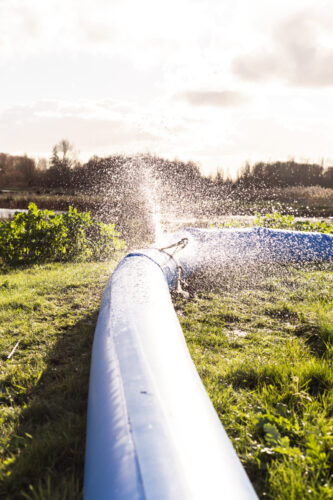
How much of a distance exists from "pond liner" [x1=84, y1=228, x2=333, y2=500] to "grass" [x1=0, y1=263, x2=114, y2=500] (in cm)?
32

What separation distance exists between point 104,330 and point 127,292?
497 millimetres

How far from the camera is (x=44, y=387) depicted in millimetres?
2219

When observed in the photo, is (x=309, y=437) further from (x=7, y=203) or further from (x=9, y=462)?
(x=7, y=203)

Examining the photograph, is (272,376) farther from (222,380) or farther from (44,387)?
(44,387)

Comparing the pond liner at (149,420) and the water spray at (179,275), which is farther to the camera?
the water spray at (179,275)

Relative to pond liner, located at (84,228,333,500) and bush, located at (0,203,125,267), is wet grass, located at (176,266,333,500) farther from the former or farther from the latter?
bush, located at (0,203,125,267)

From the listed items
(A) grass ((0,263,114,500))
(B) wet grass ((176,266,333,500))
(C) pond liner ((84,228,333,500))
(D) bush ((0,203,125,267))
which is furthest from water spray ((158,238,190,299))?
(D) bush ((0,203,125,267))

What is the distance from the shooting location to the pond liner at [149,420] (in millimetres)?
1021

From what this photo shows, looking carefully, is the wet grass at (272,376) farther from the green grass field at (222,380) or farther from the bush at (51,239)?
the bush at (51,239)

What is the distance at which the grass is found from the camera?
1491 millimetres

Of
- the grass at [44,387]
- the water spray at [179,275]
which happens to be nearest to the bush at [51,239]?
the grass at [44,387]

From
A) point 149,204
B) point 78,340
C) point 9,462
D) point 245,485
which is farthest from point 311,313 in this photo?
point 149,204

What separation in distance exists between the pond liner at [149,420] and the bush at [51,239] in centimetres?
435

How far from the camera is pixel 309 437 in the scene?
155 cm
